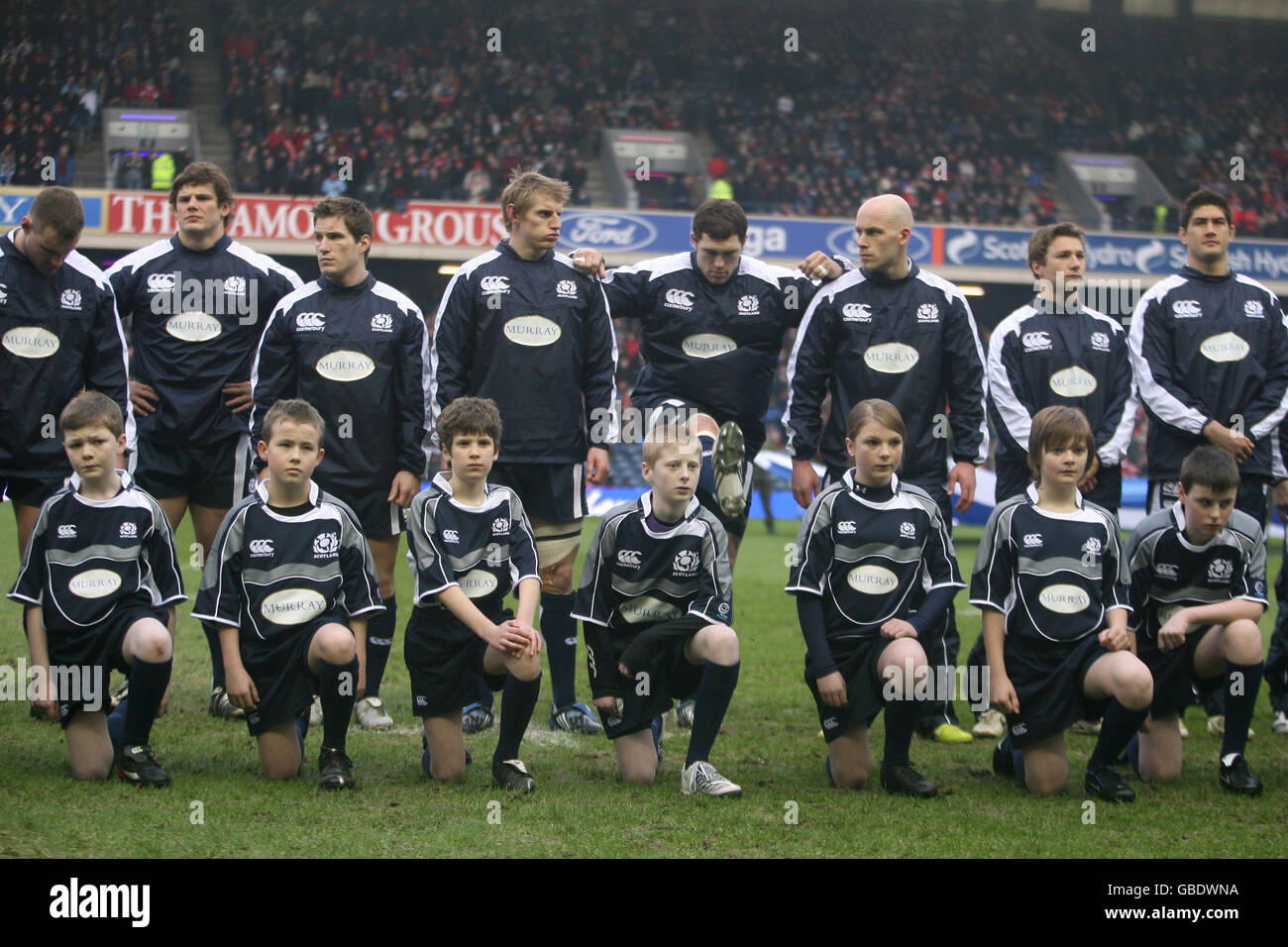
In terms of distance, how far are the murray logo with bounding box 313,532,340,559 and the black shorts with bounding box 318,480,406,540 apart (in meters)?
0.89

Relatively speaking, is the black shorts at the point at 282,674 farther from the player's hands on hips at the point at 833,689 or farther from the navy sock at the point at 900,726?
the navy sock at the point at 900,726

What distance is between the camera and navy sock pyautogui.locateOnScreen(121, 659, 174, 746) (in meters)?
4.22

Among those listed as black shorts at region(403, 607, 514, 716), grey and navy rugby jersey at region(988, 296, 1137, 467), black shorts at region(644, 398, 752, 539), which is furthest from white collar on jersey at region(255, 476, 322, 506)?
grey and navy rugby jersey at region(988, 296, 1137, 467)

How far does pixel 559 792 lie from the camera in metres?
4.23

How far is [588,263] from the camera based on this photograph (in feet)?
17.9

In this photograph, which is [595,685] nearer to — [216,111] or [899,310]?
[899,310]

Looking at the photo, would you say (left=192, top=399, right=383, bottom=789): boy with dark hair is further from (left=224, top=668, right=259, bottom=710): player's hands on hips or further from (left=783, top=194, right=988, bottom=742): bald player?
(left=783, top=194, right=988, bottom=742): bald player

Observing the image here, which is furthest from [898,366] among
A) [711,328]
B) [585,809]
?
[585,809]

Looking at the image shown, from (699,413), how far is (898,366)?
843 mm

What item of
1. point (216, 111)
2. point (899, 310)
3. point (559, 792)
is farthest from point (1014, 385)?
point (216, 111)

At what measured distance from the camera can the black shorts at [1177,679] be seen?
4.68m

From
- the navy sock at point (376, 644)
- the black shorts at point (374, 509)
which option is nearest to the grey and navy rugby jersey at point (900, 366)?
the black shorts at point (374, 509)

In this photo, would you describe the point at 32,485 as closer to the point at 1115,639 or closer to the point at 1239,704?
the point at 1115,639
